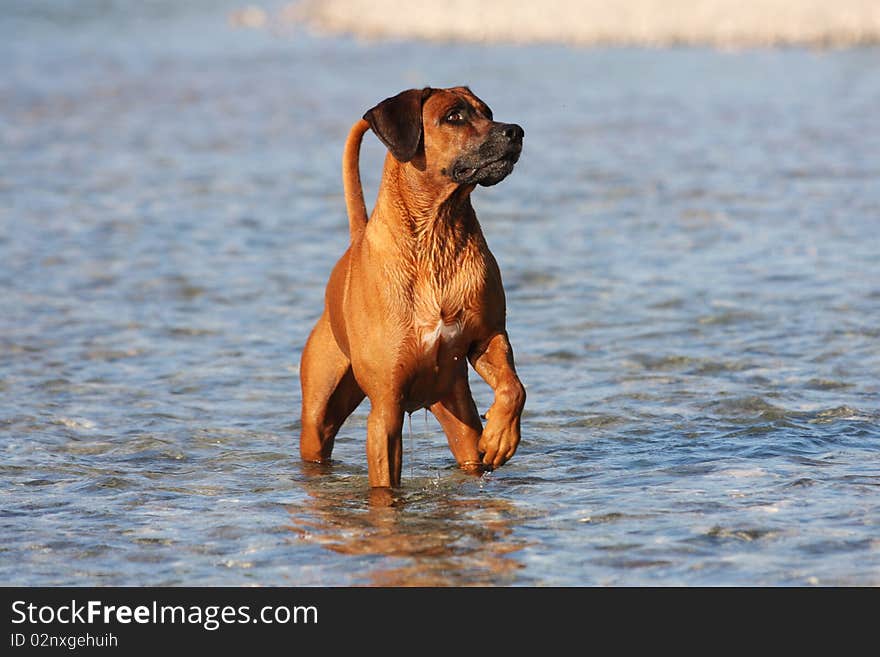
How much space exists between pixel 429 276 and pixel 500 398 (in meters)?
0.58

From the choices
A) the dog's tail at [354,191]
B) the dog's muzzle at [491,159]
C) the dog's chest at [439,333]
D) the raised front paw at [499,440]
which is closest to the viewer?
the dog's muzzle at [491,159]

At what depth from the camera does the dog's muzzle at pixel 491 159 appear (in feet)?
20.5

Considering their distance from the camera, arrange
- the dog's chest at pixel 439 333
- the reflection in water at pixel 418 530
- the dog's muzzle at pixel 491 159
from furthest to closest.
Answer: the dog's chest at pixel 439 333
the dog's muzzle at pixel 491 159
the reflection in water at pixel 418 530

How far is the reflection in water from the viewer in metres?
5.91

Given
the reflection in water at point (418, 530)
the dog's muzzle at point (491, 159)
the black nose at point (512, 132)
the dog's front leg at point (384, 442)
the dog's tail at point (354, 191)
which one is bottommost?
the reflection in water at point (418, 530)

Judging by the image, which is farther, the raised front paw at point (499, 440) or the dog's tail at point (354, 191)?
the dog's tail at point (354, 191)

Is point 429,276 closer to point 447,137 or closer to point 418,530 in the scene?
point 447,137

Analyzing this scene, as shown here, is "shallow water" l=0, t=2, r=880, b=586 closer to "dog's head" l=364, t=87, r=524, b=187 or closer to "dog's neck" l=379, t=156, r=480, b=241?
"dog's neck" l=379, t=156, r=480, b=241

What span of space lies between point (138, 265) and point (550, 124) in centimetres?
920

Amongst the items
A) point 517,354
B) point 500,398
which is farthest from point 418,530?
point 517,354

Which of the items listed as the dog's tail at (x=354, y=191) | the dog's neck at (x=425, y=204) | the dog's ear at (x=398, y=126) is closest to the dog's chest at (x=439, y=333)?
the dog's neck at (x=425, y=204)

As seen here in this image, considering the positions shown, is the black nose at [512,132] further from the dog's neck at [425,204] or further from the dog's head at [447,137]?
the dog's neck at [425,204]

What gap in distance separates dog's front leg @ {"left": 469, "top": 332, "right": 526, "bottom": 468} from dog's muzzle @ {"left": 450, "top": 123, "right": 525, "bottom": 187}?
69 cm

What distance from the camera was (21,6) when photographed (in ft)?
148
